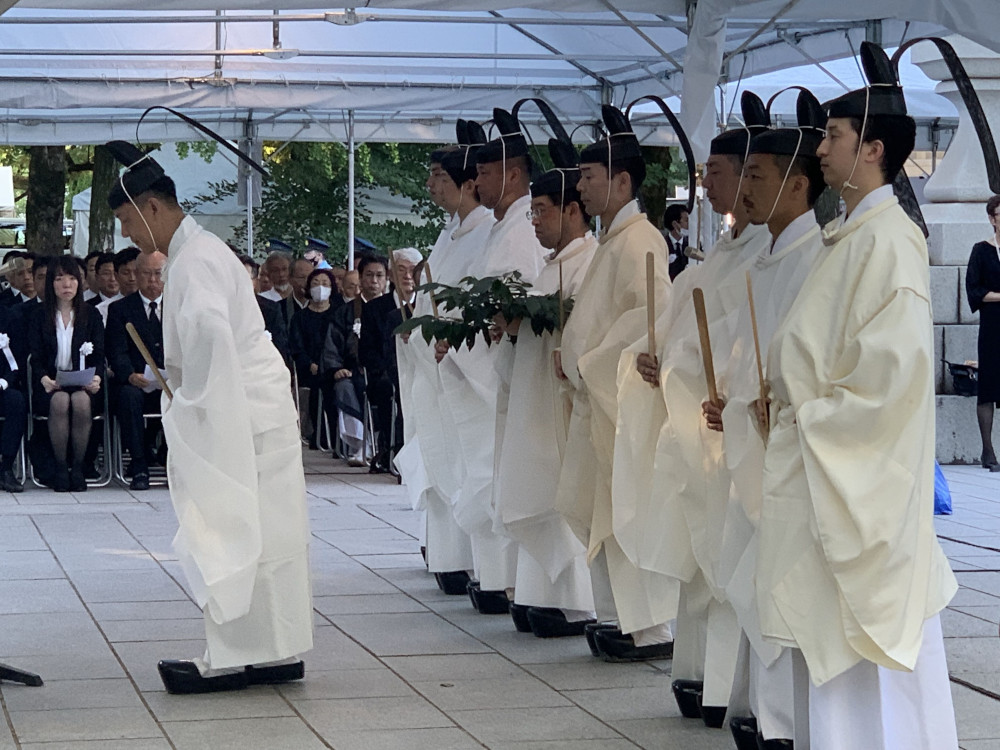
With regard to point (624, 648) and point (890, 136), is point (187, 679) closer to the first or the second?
point (624, 648)

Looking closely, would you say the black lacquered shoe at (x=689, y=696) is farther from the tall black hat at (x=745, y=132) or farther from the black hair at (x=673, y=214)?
the black hair at (x=673, y=214)

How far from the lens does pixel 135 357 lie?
1173 centimetres

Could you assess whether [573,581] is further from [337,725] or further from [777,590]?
[777,590]

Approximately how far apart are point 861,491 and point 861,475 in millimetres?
42

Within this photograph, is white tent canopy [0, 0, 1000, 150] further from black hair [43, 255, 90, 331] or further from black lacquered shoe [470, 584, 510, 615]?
black lacquered shoe [470, 584, 510, 615]

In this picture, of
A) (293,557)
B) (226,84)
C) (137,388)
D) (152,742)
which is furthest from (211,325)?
(226,84)

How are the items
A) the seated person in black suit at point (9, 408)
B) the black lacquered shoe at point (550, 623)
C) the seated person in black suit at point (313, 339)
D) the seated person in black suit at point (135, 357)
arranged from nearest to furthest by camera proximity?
the black lacquered shoe at point (550, 623), the seated person in black suit at point (9, 408), the seated person in black suit at point (135, 357), the seated person in black suit at point (313, 339)

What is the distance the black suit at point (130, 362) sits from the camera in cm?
1162

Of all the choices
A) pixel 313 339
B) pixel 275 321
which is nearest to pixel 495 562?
pixel 275 321

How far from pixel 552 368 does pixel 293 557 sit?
1.45 m

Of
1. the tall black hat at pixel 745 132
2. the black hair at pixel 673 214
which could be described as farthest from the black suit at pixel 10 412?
the tall black hat at pixel 745 132

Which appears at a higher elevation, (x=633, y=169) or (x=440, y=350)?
(x=633, y=169)

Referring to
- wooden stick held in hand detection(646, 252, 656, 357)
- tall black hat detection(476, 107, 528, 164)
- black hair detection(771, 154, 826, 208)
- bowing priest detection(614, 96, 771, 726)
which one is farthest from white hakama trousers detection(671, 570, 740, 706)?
tall black hat detection(476, 107, 528, 164)

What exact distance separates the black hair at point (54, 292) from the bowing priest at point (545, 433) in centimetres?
594
